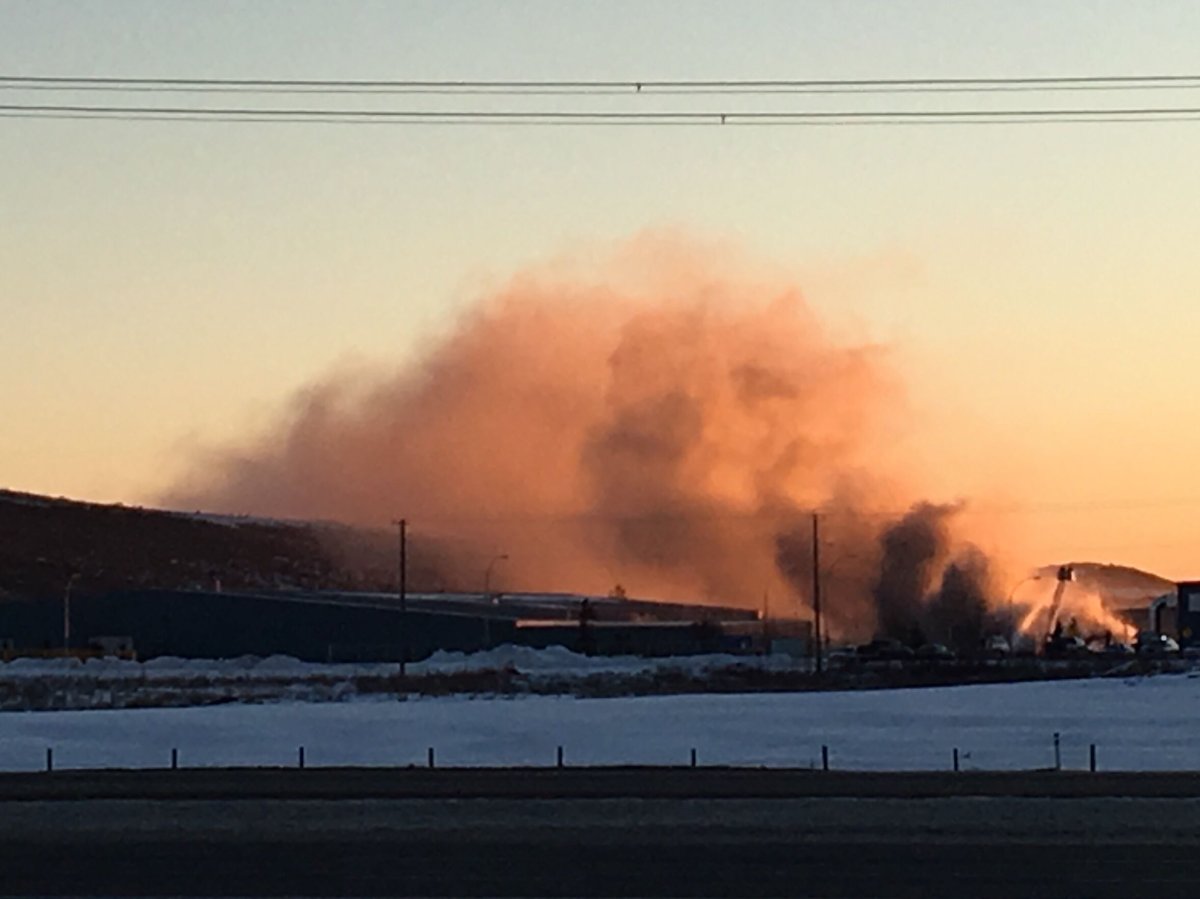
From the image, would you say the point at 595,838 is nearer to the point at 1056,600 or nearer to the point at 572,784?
the point at 572,784

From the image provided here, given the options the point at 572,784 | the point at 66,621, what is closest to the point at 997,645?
the point at 66,621

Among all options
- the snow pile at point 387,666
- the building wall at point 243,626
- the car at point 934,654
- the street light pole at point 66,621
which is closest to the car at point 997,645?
the car at point 934,654

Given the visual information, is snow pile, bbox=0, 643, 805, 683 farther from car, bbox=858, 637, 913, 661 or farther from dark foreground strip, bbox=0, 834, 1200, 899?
dark foreground strip, bbox=0, 834, 1200, 899

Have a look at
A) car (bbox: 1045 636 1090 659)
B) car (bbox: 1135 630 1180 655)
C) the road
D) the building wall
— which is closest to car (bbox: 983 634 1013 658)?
car (bbox: 1045 636 1090 659)

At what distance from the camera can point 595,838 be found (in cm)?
3130

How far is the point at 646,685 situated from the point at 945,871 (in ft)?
213

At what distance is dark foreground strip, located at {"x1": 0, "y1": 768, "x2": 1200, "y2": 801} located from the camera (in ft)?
130

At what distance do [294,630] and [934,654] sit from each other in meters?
45.0

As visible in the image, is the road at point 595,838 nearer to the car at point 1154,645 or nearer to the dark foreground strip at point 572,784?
the dark foreground strip at point 572,784

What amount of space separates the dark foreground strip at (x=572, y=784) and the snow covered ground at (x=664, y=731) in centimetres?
414

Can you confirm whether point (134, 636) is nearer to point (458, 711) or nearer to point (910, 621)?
point (910, 621)

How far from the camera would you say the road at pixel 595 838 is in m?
25.8

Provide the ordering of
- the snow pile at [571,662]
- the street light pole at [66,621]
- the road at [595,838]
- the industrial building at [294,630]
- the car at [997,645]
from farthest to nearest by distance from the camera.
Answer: the car at [997,645]
the industrial building at [294,630]
the street light pole at [66,621]
the snow pile at [571,662]
the road at [595,838]

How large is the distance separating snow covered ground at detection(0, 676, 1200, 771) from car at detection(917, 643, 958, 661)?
164ft
